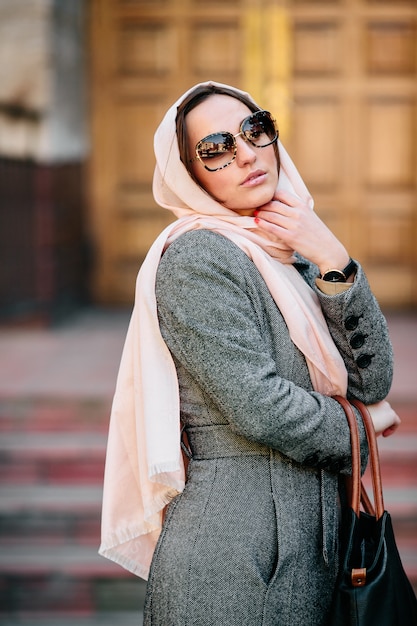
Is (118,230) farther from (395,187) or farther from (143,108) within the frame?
(395,187)

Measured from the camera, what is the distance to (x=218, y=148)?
1803 mm

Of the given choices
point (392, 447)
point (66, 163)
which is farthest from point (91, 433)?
point (66, 163)

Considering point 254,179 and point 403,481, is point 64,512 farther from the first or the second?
point 254,179

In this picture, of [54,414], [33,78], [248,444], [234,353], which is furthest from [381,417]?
[33,78]

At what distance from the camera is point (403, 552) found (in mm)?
4117

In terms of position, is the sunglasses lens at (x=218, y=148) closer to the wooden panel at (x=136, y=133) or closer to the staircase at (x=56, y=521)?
the staircase at (x=56, y=521)

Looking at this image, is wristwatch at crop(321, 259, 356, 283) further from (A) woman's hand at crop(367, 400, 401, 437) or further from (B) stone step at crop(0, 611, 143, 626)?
(B) stone step at crop(0, 611, 143, 626)

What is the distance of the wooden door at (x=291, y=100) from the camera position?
697 cm

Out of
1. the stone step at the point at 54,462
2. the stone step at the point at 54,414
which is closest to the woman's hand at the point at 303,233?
the stone step at the point at 54,462

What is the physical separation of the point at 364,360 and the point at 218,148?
528 millimetres

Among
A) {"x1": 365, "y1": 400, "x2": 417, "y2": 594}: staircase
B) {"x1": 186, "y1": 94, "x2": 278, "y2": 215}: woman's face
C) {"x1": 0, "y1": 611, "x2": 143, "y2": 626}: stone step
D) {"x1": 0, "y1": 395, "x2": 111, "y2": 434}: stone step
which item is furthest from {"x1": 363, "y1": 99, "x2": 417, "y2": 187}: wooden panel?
{"x1": 186, "y1": 94, "x2": 278, "y2": 215}: woman's face

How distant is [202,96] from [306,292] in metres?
0.46

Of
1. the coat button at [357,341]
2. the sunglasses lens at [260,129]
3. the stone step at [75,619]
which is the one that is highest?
the sunglasses lens at [260,129]

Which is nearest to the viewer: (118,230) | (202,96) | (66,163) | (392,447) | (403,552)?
(202,96)
